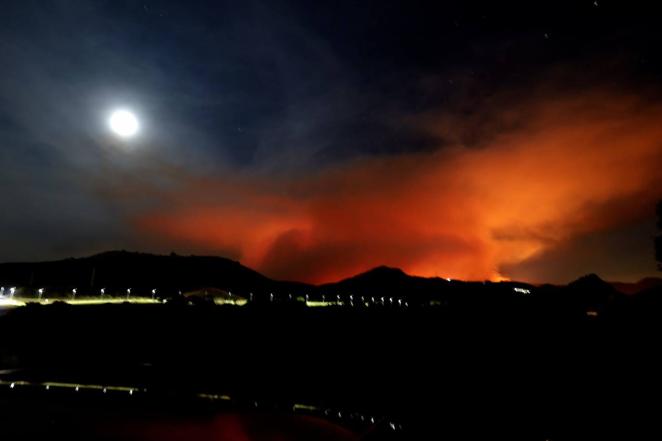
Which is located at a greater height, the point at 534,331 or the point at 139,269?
the point at 139,269

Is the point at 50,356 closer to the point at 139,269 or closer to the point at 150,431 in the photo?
the point at 150,431

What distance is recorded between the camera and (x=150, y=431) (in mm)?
12828

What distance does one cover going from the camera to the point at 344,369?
92.1ft

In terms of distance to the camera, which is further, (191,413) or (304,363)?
(304,363)

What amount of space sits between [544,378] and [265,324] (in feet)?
65.5

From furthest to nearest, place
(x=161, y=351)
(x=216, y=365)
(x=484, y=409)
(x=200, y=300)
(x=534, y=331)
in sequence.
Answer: (x=200, y=300) → (x=161, y=351) → (x=216, y=365) → (x=534, y=331) → (x=484, y=409)

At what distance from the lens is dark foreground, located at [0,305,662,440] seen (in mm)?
14969

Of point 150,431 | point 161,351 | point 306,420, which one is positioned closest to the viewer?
point 150,431

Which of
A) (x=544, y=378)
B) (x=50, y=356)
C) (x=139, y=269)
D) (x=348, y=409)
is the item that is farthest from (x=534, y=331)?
(x=139, y=269)

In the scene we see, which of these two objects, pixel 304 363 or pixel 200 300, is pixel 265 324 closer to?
pixel 304 363

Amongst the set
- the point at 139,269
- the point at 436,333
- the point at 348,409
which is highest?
the point at 139,269

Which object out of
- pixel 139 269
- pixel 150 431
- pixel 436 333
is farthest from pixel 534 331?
pixel 139 269

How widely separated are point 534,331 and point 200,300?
2758 cm

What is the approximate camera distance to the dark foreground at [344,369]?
15.0 metres
